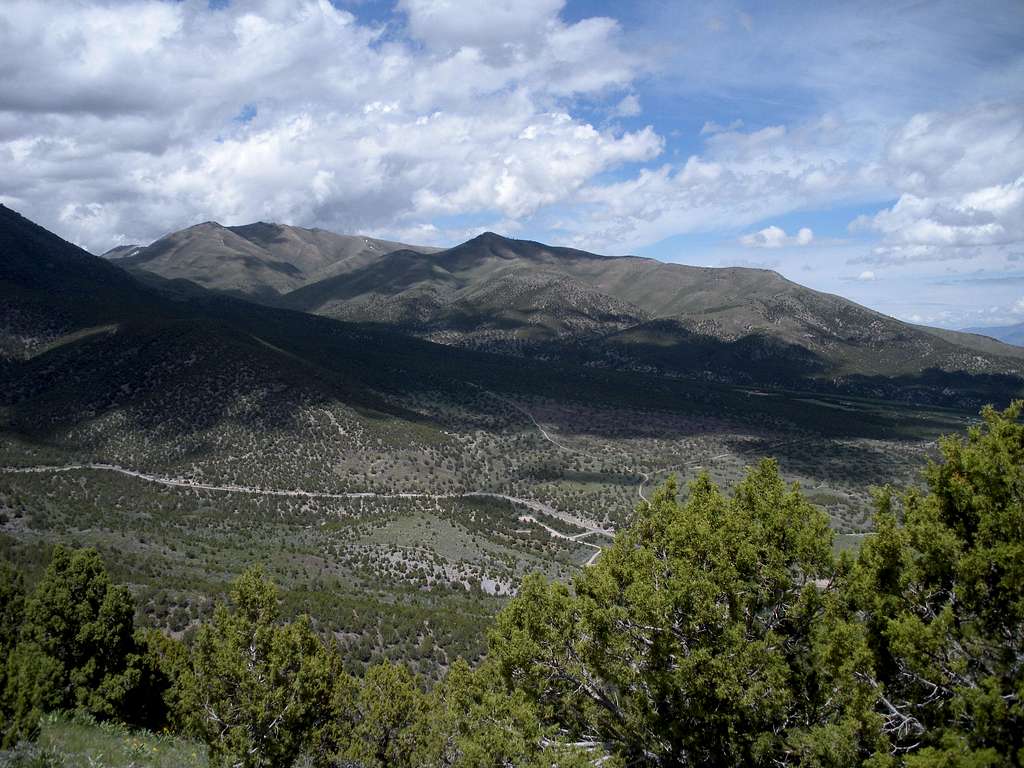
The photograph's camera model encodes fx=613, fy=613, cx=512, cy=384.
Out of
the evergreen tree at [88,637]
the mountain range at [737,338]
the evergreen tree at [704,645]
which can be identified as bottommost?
the evergreen tree at [88,637]

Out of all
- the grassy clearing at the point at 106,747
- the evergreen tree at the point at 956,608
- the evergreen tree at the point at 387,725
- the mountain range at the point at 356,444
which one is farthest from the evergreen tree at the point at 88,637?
the evergreen tree at the point at 956,608

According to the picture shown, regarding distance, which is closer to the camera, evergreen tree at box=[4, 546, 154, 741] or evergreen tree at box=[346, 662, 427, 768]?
evergreen tree at box=[4, 546, 154, 741]

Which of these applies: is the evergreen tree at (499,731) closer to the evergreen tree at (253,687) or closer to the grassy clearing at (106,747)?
the evergreen tree at (253,687)

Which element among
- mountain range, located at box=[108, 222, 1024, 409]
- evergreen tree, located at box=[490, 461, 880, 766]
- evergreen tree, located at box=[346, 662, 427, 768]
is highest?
mountain range, located at box=[108, 222, 1024, 409]

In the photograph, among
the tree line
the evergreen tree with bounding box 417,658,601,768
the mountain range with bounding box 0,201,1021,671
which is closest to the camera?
the tree line

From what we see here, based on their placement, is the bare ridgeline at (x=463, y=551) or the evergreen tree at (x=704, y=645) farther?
the evergreen tree at (x=704, y=645)

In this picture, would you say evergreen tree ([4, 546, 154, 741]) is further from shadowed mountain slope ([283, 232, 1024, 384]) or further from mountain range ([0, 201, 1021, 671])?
shadowed mountain slope ([283, 232, 1024, 384])

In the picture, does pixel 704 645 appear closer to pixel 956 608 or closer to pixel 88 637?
pixel 956 608

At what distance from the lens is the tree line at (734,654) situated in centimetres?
834

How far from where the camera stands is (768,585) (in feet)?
34.5

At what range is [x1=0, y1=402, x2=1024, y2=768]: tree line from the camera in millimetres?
8344

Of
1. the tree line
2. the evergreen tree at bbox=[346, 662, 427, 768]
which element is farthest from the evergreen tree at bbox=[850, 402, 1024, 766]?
the evergreen tree at bbox=[346, 662, 427, 768]

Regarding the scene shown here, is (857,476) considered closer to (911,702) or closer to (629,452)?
(629,452)

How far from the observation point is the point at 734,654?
9.82 meters
